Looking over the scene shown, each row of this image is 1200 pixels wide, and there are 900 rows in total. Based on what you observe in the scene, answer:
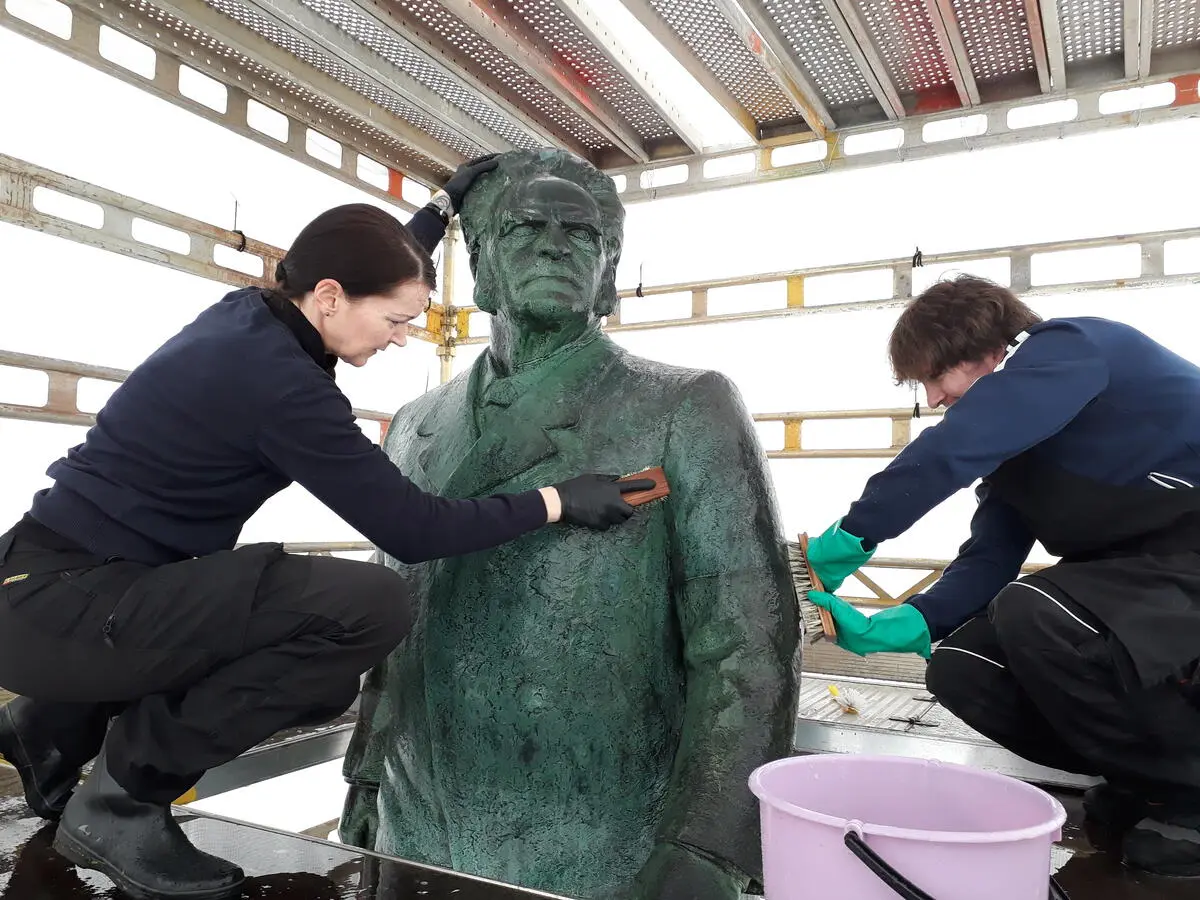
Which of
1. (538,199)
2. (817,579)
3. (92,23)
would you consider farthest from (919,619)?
(92,23)

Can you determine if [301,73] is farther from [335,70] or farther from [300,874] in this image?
[300,874]

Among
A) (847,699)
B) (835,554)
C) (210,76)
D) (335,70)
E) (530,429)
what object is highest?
(335,70)

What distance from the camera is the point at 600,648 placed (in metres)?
1.52

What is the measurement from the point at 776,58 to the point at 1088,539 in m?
4.76

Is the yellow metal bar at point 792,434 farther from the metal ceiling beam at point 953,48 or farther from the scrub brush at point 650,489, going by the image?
the scrub brush at point 650,489

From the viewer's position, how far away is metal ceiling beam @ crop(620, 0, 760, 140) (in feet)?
17.8

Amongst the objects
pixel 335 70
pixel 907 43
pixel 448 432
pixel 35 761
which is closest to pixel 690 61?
pixel 907 43

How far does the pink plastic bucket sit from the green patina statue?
0.19 meters

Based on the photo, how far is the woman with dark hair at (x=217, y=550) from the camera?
4.47ft

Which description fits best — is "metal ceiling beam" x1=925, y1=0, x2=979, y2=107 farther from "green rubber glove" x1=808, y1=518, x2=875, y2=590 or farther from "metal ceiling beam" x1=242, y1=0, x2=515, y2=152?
"green rubber glove" x1=808, y1=518, x2=875, y2=590

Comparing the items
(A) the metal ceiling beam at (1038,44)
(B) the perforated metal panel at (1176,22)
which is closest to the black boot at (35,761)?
(A) the metal ceiling beam at (1038,44)

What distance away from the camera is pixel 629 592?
1537mm

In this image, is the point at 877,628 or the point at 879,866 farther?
the point at 877,628

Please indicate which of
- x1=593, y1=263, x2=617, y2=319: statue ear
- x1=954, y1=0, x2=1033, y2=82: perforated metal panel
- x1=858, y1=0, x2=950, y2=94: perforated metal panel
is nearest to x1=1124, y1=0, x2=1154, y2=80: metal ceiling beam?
x1=954, y1=0, x2=1033, y2=82: perforated metal panel
